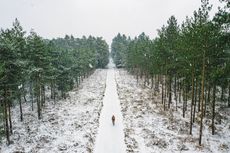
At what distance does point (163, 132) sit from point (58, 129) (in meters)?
12.3

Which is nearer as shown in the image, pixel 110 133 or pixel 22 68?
pixel 110 133

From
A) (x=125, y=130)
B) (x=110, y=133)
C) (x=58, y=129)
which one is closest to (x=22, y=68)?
(x=58, y=129)

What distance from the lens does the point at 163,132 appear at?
29203mm

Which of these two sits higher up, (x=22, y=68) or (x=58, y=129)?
(x=22, y=68)

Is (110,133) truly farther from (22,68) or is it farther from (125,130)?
(22,68)

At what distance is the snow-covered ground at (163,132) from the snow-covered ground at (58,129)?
14.2ft

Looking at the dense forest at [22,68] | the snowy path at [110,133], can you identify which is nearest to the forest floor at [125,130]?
the snowy path at [110,133]

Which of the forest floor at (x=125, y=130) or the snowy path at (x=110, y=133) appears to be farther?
the forest floor at (x=125, y=130)

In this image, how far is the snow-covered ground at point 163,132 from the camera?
24562 mm

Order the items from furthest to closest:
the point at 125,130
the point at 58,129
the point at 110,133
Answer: the point at 58,129 < the point at 125,130 < the point at 110,133

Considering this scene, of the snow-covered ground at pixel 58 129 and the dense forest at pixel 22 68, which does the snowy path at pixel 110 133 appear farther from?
the dense forest at pixel 22 68

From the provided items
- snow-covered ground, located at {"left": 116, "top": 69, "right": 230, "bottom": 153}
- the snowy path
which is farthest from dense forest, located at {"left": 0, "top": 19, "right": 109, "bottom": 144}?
snow-covered ground, located at {"left": 116, "top": 69, "right": 230, "bottom": 153}

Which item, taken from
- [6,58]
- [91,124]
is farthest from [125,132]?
[6,58]

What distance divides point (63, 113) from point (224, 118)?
22564 millimetres
